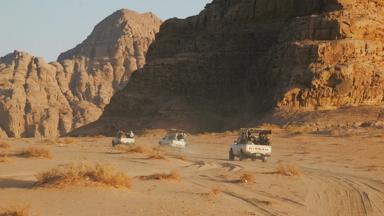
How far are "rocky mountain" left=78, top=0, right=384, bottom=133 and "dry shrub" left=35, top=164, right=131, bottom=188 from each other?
173 feet


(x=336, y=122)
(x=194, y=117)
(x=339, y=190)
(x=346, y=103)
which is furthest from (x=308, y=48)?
(x=339, y=190)

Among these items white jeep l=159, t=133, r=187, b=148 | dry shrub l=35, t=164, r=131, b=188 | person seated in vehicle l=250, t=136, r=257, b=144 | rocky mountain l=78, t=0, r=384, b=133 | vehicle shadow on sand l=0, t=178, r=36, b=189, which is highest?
rocky mountain l=78, t=0, r=384, b=133

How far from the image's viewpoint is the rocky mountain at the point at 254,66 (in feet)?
213

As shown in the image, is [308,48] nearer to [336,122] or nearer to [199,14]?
[336,122]

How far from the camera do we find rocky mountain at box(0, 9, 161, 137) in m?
136

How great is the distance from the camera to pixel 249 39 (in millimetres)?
87188

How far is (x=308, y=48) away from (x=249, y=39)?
21.3 m

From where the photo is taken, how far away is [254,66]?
8362 centimetres

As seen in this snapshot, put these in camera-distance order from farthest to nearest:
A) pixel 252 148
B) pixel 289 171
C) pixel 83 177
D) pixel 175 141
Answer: pixel 175 141 → pixel 252 148 → pixel 289 171 → pixel 83 177

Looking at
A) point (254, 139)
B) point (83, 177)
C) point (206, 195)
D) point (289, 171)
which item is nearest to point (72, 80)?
point (254, 139)

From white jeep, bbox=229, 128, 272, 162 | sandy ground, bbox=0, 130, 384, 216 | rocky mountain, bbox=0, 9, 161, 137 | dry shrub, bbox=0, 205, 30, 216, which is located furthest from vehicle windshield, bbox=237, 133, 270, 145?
rocky mountain, bbox=0, 9, 161, 137

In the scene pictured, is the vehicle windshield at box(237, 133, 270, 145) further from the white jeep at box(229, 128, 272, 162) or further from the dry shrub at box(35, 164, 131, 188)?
the dry shrub at box(35, 164, 131, 188)

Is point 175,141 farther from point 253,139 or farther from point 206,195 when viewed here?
point 206,195

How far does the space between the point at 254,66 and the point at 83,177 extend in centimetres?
7240
